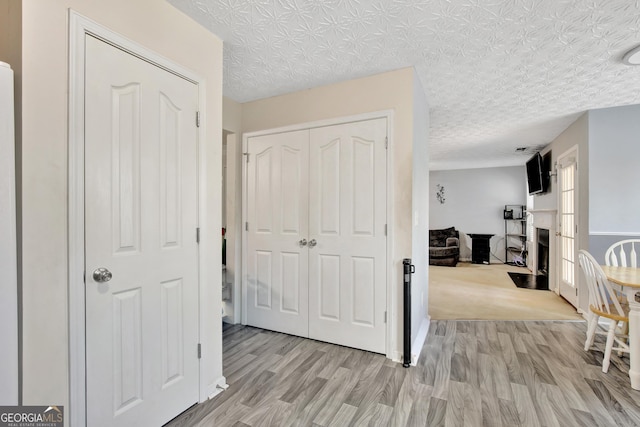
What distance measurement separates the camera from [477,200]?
7938mm

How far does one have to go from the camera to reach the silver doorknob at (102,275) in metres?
1.38

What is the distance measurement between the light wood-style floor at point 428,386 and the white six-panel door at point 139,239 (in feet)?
1.24

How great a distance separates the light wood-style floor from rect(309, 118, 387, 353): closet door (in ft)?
0.79

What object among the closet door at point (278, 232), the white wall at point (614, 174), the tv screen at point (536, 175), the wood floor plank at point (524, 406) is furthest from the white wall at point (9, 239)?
the tv screen at point (536, 175)

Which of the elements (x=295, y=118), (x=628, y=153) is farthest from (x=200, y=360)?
(x=628, y=153)

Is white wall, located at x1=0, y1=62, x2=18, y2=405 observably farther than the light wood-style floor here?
No

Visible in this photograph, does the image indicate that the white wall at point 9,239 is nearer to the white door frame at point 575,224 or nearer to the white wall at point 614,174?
the white wall at point 614,174

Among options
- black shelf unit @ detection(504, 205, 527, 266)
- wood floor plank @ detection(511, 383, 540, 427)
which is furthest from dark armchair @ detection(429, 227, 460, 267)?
wood floor plank @ detection(511, 383, 540, 427)

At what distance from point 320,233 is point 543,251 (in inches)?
207

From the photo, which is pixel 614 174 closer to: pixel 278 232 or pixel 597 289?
pixel 597 289

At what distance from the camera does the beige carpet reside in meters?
3.66

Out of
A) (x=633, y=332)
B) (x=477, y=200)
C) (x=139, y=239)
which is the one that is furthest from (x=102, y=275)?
(x=477, y=200)

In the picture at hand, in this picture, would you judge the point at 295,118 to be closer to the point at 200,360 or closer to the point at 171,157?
the point at 171,157

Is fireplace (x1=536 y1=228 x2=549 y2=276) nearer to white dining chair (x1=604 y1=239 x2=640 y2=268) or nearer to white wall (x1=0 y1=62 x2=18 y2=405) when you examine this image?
white dining chair (x1=604 y1=239 x2=640 y2=268)
